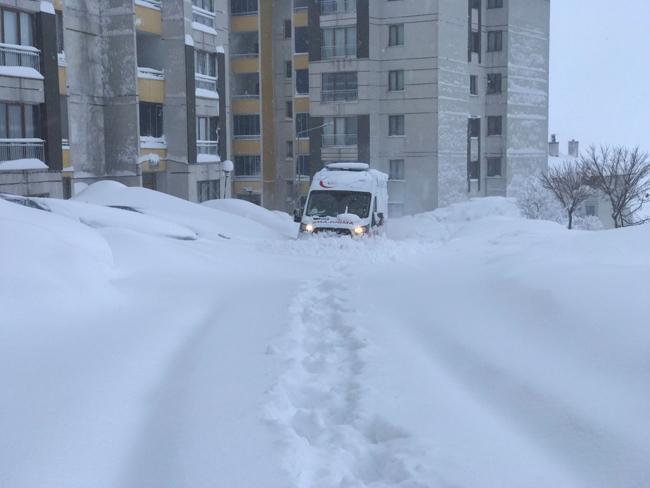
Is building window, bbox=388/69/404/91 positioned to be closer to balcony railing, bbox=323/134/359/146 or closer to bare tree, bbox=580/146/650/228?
balcony railing, bbox=323/134/359/146

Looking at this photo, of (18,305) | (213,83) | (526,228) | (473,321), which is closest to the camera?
(18,305)

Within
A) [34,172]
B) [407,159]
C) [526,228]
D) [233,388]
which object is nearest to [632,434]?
[233,388]

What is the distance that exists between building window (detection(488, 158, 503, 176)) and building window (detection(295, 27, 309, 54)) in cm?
1443

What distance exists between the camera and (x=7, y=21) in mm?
28109

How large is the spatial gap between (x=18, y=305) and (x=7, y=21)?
849 inches

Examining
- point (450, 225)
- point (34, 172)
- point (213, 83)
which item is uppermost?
point (213, 83)

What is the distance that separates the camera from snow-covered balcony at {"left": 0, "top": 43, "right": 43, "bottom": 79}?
2792cm

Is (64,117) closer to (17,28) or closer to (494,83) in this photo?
(17,28)

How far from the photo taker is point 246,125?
177 ft

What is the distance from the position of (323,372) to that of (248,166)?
4600cm

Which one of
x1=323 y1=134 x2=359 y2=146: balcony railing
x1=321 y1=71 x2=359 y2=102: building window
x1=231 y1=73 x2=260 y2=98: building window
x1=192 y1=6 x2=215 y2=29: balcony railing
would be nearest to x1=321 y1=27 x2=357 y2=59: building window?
x1=321 y1=71 x2=359 y2=102: building window

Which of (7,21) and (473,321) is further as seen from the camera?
(7,21)

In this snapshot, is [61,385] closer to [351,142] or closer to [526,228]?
[526,228]

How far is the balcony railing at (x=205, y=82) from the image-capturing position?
41.1m
